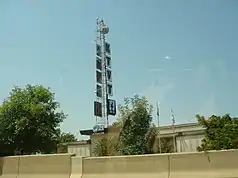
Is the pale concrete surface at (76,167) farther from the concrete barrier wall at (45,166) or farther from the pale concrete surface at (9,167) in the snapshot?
the pale concrete surface at (9,167)

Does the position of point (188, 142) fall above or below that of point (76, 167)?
above

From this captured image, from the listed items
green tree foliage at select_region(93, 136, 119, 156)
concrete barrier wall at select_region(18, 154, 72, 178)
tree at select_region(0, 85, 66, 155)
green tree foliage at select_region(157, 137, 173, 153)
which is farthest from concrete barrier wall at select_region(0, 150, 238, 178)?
green tree foliage at select_region(157, 137, 173, 153)

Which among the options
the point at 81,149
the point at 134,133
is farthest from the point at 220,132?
the point at 81,149

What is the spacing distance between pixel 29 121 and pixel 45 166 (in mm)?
8178

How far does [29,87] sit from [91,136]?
38.2 feet

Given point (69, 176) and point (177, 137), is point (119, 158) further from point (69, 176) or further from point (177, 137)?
point (177, 137)

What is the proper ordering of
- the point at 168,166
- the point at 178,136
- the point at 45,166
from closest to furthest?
the point at 168,166
the point at 45,166
the point at 178,136

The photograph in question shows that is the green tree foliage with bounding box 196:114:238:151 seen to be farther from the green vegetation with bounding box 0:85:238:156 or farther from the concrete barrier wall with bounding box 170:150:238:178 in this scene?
the concrete barrier wall with bounding box 170:150:238:178

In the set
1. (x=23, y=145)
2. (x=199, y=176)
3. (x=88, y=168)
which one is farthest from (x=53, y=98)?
(x=199, y=176)

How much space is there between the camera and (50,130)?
2739 cm

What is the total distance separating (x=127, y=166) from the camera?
1598cm

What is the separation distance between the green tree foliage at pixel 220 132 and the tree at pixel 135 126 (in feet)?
11.6

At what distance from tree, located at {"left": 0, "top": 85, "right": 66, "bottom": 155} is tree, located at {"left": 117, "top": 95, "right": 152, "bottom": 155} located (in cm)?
434

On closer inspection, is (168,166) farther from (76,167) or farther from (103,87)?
(103,87)
